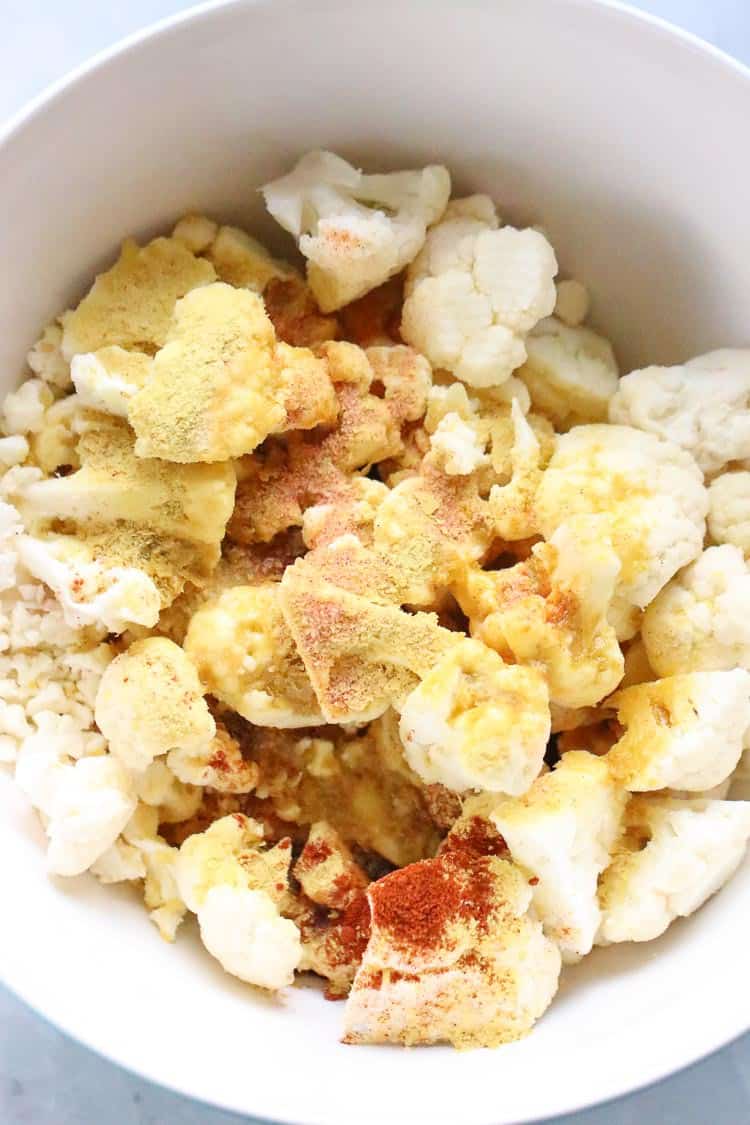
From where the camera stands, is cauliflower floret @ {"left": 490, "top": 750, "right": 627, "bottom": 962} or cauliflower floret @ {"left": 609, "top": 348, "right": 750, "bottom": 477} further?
cauliflower floret @ {"left": 609, "top": 348, "right": 750, "bottom": 477}

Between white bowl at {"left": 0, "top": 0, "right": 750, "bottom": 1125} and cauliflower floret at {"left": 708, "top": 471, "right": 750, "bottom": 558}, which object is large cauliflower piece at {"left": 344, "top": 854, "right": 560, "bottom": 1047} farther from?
cauliflower floret at {"left": 708, "top": 471, "right": 750, "bottom": 558}

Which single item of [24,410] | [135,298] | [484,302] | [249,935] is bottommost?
[249,935]

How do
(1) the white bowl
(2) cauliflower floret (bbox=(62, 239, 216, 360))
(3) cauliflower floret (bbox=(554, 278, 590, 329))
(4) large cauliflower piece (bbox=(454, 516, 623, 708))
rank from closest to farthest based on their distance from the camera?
1. (1) the white bowl
2. (4) large cauliflower piece (bbox=(454, 516, 623, 708))
3. (2) cauliflower floret (bbox=(62, 239, 216, 360))
4. (3) cauliflower floret (bbox=(554, 278, 590, 329))

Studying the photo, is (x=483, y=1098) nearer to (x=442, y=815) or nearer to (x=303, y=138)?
(x=442, y=815)

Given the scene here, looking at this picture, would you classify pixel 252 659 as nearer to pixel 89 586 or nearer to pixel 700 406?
pixel 89 586

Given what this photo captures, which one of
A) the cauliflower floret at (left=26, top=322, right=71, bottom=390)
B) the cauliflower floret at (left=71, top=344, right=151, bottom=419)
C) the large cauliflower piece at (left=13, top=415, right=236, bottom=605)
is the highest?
the cauliflower floret at (left=71, top=344, right=151, bottom=419)

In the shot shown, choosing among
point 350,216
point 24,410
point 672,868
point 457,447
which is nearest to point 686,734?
point 672,868

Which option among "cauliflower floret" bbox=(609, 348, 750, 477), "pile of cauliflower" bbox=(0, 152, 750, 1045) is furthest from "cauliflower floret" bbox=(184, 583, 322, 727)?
"cauliflower floret" bbox=(609, 348, 750, 477)
